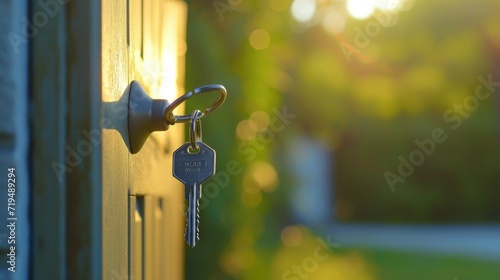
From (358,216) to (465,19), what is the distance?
281 centimetres

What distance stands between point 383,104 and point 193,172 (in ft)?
22.3

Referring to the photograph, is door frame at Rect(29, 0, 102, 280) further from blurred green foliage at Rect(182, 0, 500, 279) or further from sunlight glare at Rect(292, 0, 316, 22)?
sunlight glare at Rect(292, 0, 316, 22)

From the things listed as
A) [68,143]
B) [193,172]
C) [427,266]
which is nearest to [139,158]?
[193,172]

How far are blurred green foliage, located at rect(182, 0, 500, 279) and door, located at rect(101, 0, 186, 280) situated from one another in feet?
7.35

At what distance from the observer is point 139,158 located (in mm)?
1260

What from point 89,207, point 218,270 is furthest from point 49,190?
point 218,270

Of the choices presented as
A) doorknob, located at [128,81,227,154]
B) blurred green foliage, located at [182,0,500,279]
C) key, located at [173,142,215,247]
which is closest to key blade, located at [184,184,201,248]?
key, located at [173,142,215,247]

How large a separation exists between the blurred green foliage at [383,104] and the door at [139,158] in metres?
2.24

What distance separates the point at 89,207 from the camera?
2.62 feet

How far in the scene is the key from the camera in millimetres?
1017

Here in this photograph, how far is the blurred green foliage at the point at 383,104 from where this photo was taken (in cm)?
504

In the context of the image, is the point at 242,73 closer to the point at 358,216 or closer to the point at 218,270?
the point at 218,270

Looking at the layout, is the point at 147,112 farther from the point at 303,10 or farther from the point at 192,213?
the point at 303,10

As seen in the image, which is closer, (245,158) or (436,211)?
(245,158)
